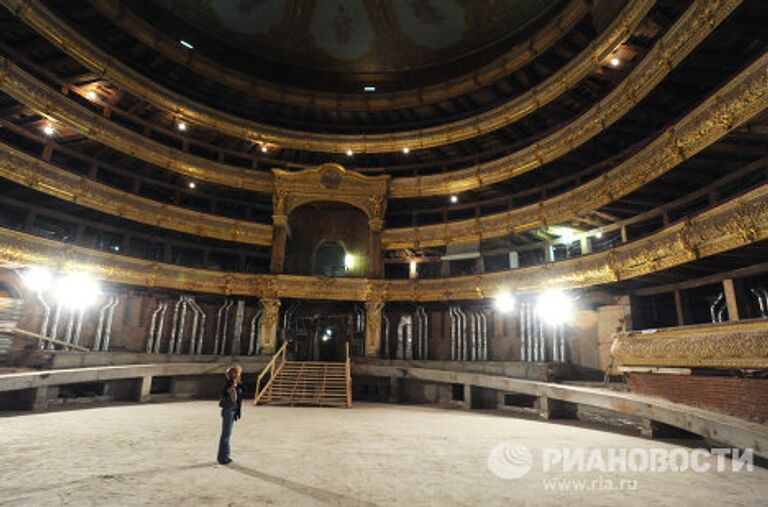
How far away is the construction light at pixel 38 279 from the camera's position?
1417 cm

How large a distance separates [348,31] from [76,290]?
60.9ft

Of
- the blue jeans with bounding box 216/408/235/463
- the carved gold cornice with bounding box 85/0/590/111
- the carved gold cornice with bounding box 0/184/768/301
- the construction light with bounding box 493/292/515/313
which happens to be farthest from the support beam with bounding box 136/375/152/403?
the carved gold cornice with bounding box 85/0/590/111

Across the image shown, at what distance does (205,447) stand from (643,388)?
10819 millimetres

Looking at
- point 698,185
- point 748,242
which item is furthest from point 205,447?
point 698,185

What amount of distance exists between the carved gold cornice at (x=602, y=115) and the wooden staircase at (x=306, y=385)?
9.99m

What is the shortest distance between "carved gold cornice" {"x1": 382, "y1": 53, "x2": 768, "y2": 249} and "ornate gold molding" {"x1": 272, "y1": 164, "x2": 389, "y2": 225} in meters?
1.85

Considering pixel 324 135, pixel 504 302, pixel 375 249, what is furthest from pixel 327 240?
pixel 504 302

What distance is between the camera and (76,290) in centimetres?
1551

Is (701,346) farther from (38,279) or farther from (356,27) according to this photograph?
(356,27)

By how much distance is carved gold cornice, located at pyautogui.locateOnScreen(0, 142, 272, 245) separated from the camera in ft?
44.4

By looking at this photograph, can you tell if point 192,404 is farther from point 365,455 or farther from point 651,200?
point 651,200

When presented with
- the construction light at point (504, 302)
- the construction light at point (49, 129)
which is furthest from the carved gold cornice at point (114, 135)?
the construction light at point (504, 302)

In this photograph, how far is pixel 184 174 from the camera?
61.0 feet

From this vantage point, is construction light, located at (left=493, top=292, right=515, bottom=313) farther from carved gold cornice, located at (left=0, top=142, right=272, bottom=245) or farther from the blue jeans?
the blue jeans
